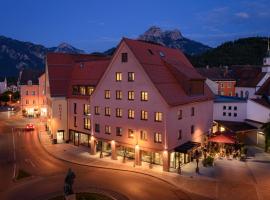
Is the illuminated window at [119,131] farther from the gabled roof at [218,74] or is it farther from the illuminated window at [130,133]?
the gabled roof at [218,74]

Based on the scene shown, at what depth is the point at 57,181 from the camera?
34.6m

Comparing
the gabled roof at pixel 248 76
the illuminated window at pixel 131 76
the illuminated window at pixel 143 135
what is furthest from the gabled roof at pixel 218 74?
the illuminated window at pixel 143 135

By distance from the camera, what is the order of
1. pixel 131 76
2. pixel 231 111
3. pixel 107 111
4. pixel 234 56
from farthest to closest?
1. pixel 234 56
2. pixel 231 111
3. pixel 107 111
4. pixel 131 76

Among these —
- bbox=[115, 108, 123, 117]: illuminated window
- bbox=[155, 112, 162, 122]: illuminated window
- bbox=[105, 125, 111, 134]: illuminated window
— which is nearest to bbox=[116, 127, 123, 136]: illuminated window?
bbox=[105, 125, 111, 134]: illuminated window

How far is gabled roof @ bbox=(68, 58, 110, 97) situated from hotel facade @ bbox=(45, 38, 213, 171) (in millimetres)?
258

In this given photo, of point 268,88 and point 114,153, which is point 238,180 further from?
point 268,88

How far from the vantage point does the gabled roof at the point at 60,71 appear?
55.8 m

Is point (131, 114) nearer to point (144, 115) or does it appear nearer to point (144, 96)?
point (144, 115)

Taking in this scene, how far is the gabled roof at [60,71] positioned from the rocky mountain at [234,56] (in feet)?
379

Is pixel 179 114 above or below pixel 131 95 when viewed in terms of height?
below

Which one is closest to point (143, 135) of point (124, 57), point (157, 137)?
point (157, 137)

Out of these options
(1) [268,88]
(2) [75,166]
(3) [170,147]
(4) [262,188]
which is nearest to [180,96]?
(3) [170,147]

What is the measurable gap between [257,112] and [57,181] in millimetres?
39283

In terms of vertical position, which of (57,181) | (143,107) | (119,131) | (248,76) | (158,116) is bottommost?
(57,181)
